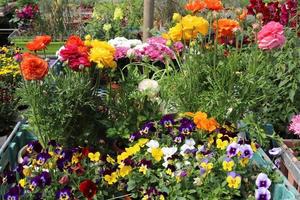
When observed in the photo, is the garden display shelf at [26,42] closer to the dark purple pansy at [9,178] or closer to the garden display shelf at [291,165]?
the dark purple pansy at [9,178]

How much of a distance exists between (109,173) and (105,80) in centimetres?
97

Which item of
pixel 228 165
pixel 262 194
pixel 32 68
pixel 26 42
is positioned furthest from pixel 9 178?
pixel 26 42

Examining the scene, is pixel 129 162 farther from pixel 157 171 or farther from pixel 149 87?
pixel 149 87

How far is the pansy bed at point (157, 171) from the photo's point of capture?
193 centimetres

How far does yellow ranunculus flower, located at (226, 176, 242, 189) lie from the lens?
6.23 feet

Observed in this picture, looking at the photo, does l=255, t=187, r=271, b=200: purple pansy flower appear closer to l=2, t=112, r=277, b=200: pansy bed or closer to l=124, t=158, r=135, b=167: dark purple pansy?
l=2, t=112, r=277, b=200: pansy bed

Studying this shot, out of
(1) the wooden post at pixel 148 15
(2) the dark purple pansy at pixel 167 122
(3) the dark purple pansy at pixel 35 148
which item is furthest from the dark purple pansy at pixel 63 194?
(1) the wooden post at pixel 148 15

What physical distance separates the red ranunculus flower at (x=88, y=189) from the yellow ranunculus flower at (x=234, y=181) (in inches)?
21.8

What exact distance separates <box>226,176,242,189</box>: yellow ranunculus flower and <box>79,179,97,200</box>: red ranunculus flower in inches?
21.8

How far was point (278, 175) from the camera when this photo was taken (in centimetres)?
205

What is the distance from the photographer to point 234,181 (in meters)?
1.91

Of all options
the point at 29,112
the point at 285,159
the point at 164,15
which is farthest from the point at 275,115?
the point at 164,15

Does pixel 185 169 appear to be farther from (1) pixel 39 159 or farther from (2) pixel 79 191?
(1) pixel 39 159

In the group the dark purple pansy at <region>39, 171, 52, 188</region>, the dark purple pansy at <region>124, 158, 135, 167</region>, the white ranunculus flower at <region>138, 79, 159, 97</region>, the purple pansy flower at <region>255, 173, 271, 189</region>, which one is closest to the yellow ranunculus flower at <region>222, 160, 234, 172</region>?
the purple pansy flower at <region>255, 173, 271, 189</region>
